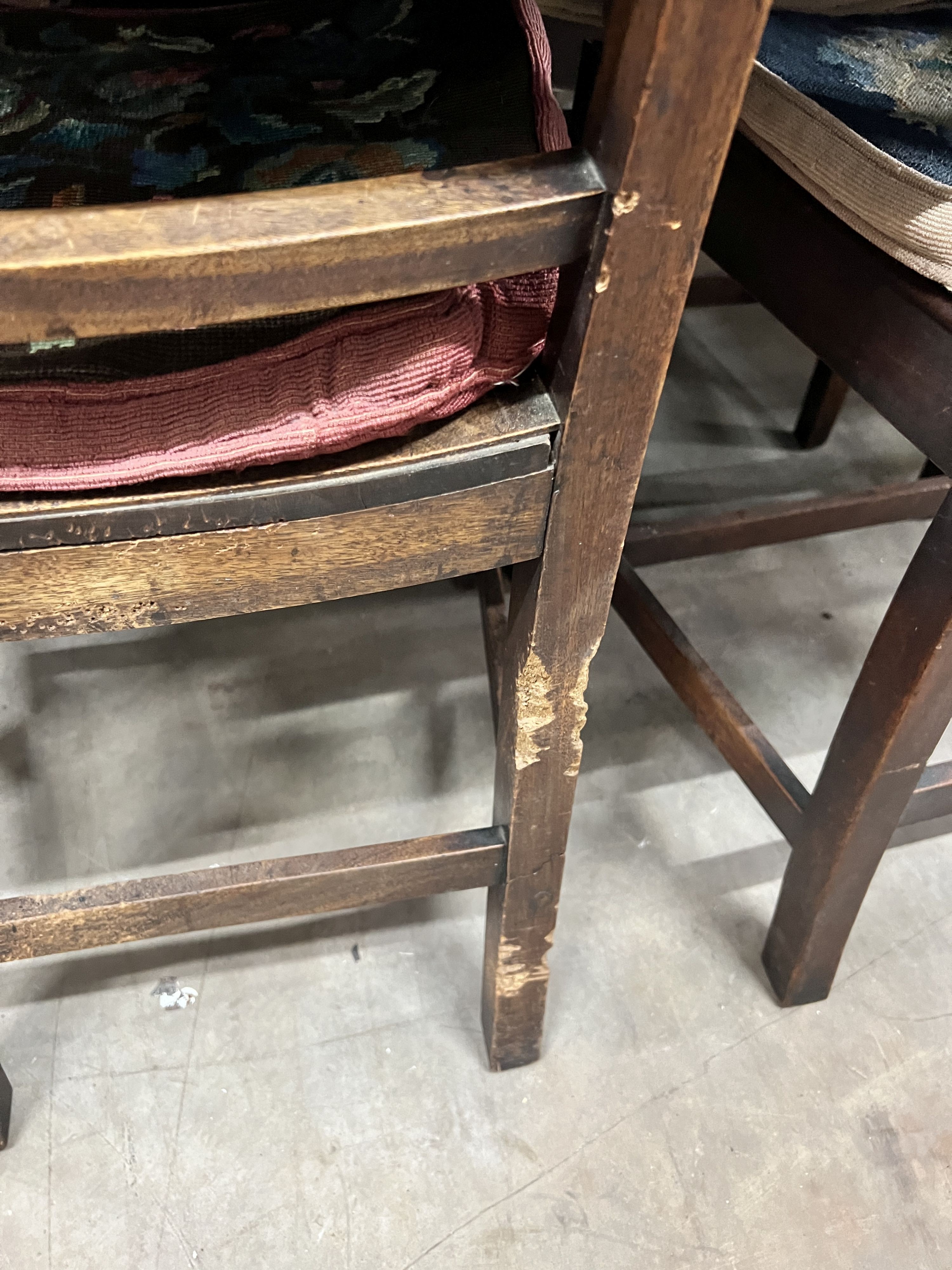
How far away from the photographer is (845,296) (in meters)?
0.69

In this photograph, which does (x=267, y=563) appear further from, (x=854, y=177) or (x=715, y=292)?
(x=715, y=292)

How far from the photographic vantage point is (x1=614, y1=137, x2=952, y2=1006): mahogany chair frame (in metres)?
0.67

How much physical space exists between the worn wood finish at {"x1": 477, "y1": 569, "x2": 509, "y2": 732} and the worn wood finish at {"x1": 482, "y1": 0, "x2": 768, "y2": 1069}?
0.99 ft

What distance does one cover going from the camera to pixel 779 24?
79 centimetres

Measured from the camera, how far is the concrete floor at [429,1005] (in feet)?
2.85

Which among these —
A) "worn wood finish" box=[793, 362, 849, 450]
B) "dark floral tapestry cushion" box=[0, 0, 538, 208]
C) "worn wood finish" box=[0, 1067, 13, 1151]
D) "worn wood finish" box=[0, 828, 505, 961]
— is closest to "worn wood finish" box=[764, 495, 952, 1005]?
"worn wood finish" box=[0, 828, 505, 961]

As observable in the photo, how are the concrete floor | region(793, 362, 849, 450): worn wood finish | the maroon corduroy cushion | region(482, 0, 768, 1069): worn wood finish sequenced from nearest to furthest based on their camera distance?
region(482, 0, 768, 1069): worn wood finish → the maroon corduroy cushion → the concrete floor → region(793, 362, 849, 450): worn wood finish

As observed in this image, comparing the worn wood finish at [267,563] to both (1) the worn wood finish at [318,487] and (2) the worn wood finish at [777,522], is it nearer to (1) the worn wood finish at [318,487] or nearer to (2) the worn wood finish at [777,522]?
(1) the worn wood finish at [318,487]

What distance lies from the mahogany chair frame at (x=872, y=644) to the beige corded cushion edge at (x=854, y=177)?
3cm

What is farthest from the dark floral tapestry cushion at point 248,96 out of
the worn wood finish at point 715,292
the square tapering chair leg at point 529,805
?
the worn wood finish at point 715,292

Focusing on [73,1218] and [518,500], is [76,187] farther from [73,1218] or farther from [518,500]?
Answer: [73,1218]

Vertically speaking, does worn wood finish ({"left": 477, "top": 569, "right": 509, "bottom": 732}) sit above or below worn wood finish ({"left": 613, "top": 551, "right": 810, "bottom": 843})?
below

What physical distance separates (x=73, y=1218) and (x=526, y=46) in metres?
0.97

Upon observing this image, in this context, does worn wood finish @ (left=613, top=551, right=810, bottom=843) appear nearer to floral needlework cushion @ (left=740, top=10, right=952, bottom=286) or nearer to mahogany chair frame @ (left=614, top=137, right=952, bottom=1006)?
mahogany chair frame @ (left=614, top=137, right=952, bottom=1006)
